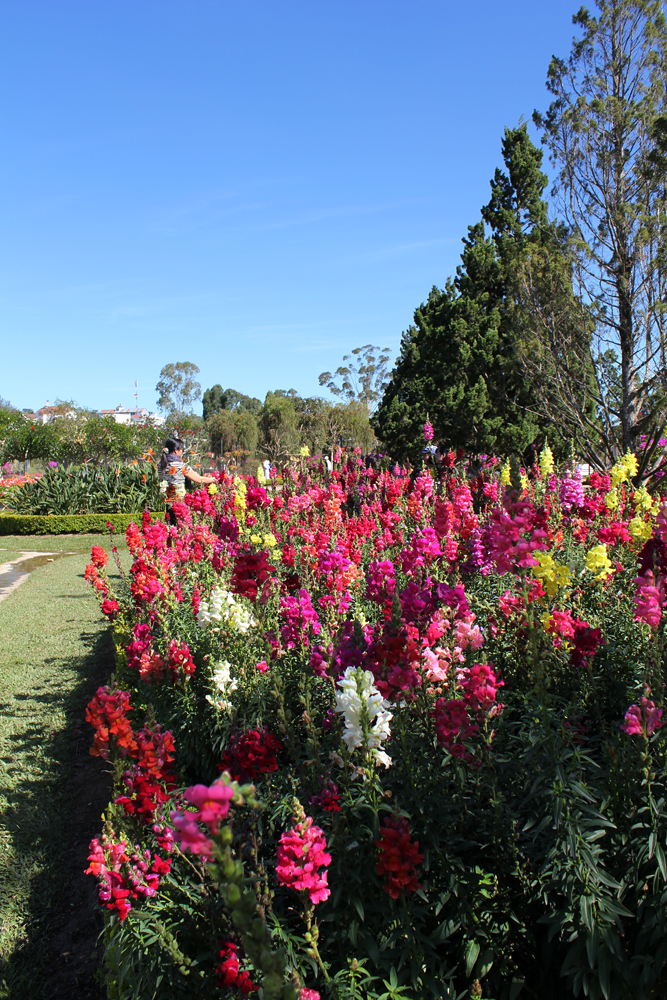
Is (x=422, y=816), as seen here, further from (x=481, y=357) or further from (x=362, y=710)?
(x=481, y=357)

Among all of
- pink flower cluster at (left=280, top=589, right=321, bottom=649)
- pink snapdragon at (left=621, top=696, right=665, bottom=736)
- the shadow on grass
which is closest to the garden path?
the shadow on grass

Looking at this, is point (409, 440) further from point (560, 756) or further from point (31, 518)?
point (560, 756)

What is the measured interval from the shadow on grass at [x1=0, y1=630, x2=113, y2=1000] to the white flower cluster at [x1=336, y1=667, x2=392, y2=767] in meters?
1.79

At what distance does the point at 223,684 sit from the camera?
3.08m

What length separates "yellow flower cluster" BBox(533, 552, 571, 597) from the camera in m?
2.40

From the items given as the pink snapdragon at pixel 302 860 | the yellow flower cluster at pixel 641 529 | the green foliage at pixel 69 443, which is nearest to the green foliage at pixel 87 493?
the green foliage at pixel 69 443

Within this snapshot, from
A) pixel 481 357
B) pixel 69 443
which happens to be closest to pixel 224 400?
pixel 69 443

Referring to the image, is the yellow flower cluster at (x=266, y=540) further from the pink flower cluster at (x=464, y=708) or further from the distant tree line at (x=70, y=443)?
the distant tree line at (x=70, y=443)

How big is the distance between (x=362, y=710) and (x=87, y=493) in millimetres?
17487

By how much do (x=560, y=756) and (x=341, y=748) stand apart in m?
0.72

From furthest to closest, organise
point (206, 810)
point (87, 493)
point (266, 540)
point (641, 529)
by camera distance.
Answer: point (87, 493) → point (266, 540) → point (641, 529) → point (206, 810)

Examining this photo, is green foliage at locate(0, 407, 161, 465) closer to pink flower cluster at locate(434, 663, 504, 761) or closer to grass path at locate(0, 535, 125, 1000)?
grass path at locate(0, 535, 125, 1000)

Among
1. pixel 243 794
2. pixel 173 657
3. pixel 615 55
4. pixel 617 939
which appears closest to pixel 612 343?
pixel 615 55

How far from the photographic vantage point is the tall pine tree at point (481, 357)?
647 inches
